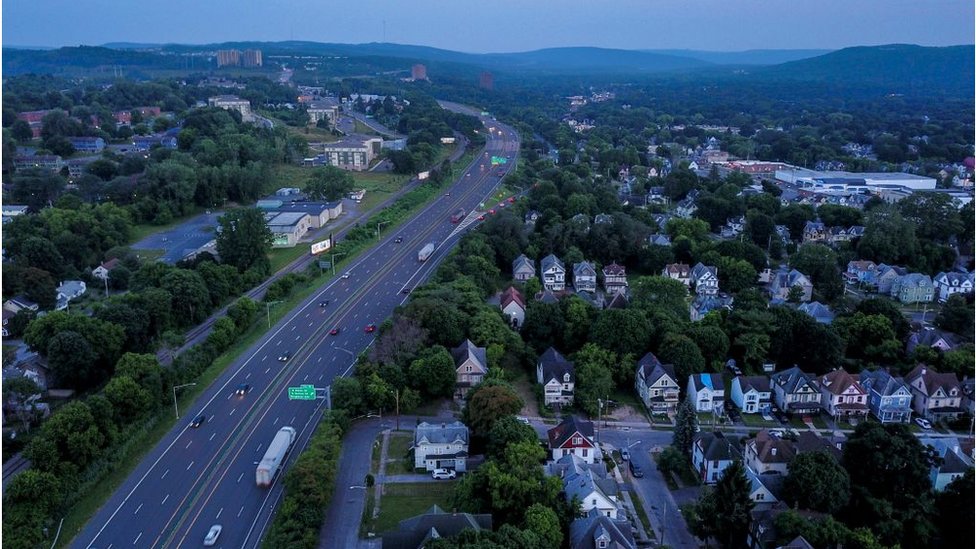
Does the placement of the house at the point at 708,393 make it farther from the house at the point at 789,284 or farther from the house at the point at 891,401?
the house at the point at 789,284

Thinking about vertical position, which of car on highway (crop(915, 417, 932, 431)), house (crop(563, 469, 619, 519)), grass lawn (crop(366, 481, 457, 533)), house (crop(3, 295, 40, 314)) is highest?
house (crop(3, 295, 40, 314))

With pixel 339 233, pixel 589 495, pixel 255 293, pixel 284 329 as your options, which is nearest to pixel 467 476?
pixel 589 495

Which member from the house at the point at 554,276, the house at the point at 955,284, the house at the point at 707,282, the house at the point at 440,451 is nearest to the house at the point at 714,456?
the house at the point at 440,451

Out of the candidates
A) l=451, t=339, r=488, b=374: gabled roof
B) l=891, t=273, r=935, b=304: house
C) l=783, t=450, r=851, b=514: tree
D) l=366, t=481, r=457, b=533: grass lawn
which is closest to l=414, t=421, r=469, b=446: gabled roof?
l=366, t=481, r=457, b=533: grass lawn

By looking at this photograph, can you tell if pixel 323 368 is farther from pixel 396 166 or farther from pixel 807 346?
pixel 396 166

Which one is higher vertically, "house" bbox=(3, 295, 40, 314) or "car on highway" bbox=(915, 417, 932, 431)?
"house" bbox=(3, 295, 40, 314)

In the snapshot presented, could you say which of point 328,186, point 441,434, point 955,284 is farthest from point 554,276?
point 328,186

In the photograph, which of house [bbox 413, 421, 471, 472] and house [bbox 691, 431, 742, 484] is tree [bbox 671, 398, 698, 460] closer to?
house [bbox 691, 431, 742, 484]

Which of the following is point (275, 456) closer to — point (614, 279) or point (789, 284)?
point (614, 279)
